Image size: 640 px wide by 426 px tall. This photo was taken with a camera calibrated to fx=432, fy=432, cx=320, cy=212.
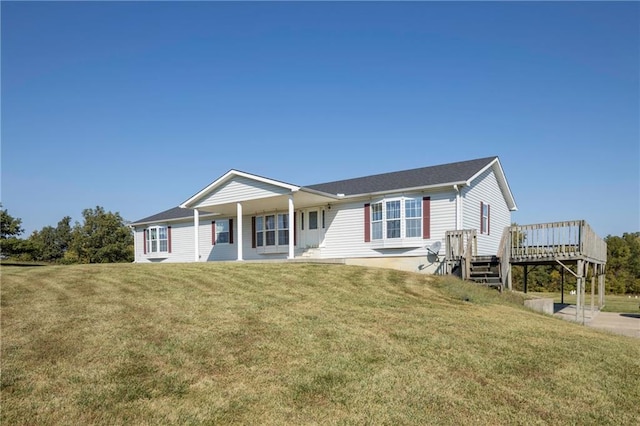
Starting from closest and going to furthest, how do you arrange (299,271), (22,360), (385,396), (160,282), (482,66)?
(385,396), (22,360), (160,282), (299,271), (482,66)

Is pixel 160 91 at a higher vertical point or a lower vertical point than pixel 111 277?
higher

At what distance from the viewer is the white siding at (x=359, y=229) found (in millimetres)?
16781

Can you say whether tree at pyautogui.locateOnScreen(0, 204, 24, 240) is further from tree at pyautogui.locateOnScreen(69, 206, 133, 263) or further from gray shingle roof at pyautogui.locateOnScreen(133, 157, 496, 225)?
gray shingle roof at pyautogui.locateOnScreen(133, 157, 496, 225)

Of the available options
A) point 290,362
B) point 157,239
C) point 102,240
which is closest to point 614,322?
point 290,362

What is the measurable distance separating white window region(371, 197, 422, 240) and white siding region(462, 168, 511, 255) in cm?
183

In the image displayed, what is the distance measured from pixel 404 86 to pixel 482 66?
3.13 meters

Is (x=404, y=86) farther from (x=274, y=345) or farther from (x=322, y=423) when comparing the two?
(x=322, y=423)

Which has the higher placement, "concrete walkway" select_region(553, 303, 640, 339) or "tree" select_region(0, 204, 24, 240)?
"tree" select_region(0, 204, 24, 240)

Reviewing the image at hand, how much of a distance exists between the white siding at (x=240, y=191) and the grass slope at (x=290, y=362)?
9185mm

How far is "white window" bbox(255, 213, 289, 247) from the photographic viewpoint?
2186cm

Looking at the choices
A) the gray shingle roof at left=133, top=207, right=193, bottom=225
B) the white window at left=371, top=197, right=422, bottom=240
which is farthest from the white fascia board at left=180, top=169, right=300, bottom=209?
the gray shingle roof at left=133, top=207, right=193, bottom=225

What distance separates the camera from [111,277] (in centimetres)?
1153

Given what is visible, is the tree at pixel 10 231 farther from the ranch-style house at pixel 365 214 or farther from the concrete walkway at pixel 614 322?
the concrete walkway at pixel 614 322

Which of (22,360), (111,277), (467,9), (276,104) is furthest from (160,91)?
(22,360)
